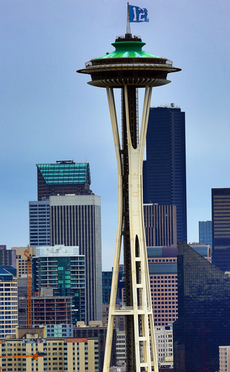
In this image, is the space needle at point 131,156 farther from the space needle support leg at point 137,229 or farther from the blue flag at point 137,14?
the blue flag at point 137,14

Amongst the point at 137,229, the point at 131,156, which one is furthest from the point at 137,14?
the point at 137,229

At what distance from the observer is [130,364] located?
12050 cm

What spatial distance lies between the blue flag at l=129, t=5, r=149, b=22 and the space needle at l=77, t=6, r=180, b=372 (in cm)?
262

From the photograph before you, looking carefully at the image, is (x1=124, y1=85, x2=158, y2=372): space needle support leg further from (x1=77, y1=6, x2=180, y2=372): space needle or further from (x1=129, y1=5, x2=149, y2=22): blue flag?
(x1=129, y1=5, x2=149, y2=22): blue flag

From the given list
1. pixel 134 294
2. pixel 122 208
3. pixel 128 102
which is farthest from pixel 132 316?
pixel 128 102

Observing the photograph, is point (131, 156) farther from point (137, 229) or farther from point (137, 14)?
point (137, 14)

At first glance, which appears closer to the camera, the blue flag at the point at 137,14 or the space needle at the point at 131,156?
the space needle at the point at 131,156

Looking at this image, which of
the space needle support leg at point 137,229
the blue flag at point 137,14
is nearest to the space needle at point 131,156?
the space needle support leg at point 137,229

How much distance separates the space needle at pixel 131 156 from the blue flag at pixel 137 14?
2.62 m

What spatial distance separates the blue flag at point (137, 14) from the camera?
121375mm

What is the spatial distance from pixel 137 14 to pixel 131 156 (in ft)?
52.0

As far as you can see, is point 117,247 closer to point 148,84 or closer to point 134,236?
point 134,236

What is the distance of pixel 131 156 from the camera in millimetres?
117375

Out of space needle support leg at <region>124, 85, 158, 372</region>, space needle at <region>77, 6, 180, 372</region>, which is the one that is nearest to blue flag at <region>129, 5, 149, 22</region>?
space needle at <region>77, 6, 180, 372</region>
